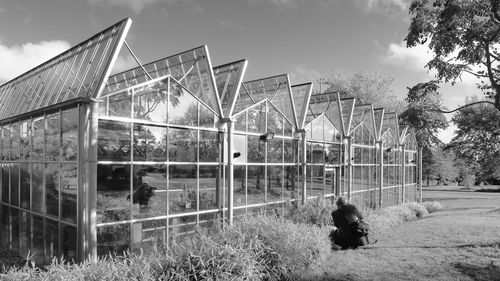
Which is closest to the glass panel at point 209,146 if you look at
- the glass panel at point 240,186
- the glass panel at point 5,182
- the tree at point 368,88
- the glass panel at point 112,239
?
the glass panel at point 240,186

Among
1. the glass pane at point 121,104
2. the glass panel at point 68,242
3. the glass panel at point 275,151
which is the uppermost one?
the glass pane at point 121,104

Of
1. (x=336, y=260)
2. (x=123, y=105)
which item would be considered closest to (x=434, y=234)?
(x=336, y=260)

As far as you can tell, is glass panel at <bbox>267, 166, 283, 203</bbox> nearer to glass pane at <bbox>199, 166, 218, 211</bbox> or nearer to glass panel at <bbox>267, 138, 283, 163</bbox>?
glass panel at <bbox>267, 138, 283, 163</bbox>

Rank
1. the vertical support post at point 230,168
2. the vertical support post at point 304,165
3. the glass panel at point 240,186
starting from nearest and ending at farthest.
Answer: the vertical support post at point 230,168
the glass panel at point 240,186
the vertical support post at point 304,165

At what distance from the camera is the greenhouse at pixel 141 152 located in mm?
8227

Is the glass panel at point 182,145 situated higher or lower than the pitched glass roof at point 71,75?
lower

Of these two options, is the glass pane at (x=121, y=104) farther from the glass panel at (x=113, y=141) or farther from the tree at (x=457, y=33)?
the tree at (x=457, y=33)

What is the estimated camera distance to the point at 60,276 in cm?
539

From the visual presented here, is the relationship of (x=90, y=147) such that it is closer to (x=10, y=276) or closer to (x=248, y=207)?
(x=10, y=276)

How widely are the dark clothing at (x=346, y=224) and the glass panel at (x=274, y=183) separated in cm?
313

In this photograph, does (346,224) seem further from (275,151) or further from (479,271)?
(275,151)

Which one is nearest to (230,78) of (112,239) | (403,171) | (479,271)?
(112,239)

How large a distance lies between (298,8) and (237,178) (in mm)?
6650

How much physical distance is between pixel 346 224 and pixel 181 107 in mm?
5383
